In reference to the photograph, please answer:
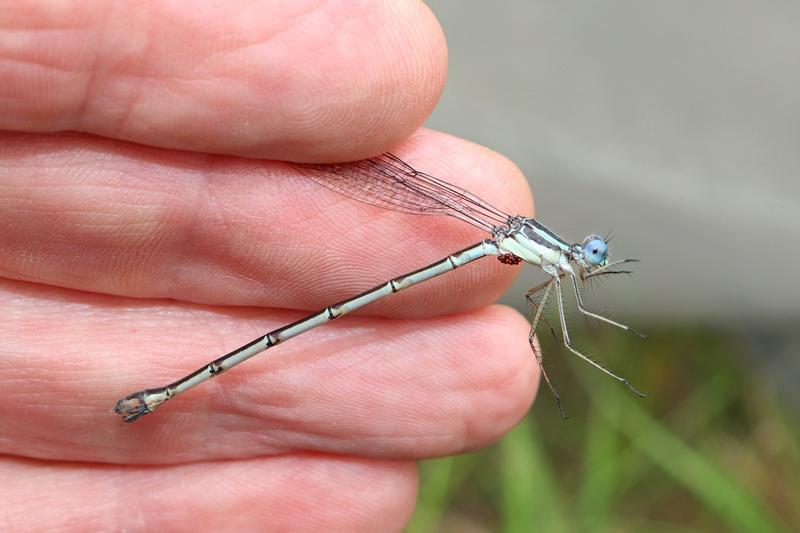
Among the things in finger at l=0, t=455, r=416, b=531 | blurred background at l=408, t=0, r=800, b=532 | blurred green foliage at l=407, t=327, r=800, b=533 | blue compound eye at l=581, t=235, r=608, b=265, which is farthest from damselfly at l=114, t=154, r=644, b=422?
blurred background at l=408, t=0, r=800, b=532

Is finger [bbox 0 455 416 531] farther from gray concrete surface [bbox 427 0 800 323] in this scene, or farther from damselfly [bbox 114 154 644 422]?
gray concrete surface [bbox 427 0 800 323]

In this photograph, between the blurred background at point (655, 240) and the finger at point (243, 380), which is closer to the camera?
the finger at point (243, 380)

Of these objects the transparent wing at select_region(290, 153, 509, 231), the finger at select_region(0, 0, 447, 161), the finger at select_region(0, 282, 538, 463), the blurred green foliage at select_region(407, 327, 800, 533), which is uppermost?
the finger at select_region(0, 0, 447, 161)

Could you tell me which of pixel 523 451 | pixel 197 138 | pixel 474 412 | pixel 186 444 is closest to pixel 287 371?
pixel 186 444

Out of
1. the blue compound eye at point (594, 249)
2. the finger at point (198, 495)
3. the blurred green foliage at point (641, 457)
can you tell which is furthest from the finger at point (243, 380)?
the blurred green foliage at point (641, 457)

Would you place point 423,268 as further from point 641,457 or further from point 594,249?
point 641,457

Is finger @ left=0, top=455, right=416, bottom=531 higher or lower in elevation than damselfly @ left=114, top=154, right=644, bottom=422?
lower

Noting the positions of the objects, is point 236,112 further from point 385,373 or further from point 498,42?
point 498,42

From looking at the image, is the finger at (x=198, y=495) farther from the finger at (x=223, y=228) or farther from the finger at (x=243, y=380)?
the finger at (x=223, y=228)
